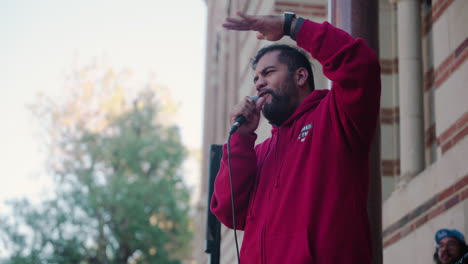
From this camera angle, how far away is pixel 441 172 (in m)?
7.14

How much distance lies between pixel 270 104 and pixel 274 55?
300mm

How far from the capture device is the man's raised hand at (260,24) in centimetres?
355

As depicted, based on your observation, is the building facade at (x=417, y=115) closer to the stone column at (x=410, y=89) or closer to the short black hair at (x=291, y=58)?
the stone column at (x=410, y=89)

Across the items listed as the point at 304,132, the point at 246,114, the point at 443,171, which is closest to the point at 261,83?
the point at 246,114

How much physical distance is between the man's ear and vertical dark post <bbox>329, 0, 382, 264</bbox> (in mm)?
412

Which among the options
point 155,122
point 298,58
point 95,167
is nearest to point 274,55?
point 298,58

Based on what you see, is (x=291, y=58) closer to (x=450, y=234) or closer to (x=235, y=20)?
(x=235, y=20)

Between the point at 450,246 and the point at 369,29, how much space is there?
2410 millimetres

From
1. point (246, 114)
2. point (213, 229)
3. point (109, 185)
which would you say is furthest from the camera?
point (109, 185)

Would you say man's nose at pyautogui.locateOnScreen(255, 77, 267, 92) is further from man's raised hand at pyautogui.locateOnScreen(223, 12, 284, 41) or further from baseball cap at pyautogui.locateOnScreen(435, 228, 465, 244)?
baseball cap at pyautogui.locateOnScreen(435, 228, 465, 244)

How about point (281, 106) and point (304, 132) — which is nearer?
point (304, 132)

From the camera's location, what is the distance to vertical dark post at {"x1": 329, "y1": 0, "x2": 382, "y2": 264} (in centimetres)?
402

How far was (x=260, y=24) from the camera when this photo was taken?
11.7 feet

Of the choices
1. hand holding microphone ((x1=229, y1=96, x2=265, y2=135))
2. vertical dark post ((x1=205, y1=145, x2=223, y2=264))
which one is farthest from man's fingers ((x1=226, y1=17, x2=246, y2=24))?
vertical dark post ((x1=205, y1=145, x2=223, y2=264))
